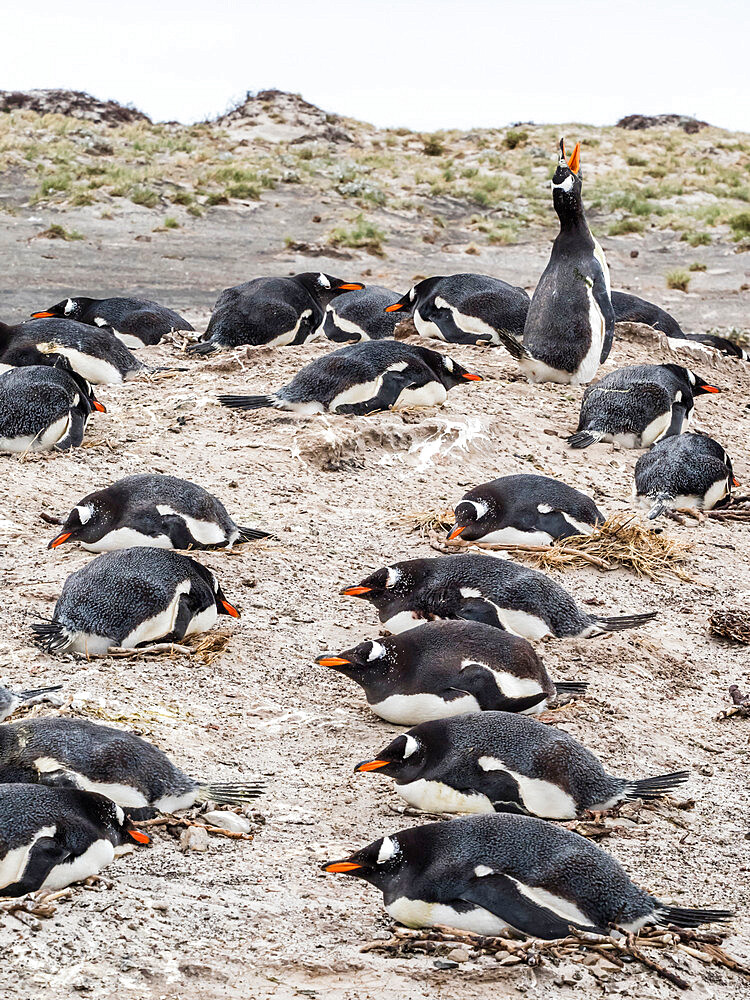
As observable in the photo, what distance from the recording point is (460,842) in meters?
2.98

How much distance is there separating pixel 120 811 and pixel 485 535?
306cm

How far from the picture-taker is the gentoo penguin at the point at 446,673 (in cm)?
396

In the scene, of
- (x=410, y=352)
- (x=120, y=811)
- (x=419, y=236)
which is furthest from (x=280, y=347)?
(x=419, y=236)

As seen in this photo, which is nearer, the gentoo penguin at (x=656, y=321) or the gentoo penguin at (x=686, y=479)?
the gentoo penguin at (x=686, y=479)

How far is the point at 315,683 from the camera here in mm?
4535

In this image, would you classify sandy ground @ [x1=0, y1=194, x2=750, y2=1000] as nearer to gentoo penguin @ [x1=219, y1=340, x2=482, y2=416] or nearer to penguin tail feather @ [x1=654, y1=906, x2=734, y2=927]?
penguin tail feather @ [x1=654, y1=906, x2=734, y2=927]

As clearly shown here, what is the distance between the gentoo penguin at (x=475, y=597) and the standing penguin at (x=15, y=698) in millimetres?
1259

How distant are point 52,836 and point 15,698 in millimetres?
999

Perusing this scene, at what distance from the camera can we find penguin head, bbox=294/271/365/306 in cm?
1038

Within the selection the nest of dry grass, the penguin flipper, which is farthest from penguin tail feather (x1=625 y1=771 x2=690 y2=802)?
the nest of dry grass

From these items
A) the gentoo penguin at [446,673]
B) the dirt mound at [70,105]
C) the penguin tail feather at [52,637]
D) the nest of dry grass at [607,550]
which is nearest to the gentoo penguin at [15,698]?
the penguin tail feather at [52,637]

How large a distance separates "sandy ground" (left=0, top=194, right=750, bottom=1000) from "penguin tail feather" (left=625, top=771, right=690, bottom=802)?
0.21 feet

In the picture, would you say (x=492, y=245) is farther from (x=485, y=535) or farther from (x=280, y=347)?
(x=485, y=535)

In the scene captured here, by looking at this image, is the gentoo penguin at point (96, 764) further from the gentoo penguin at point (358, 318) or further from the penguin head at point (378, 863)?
the gentoo penguin at point (358, 318)
